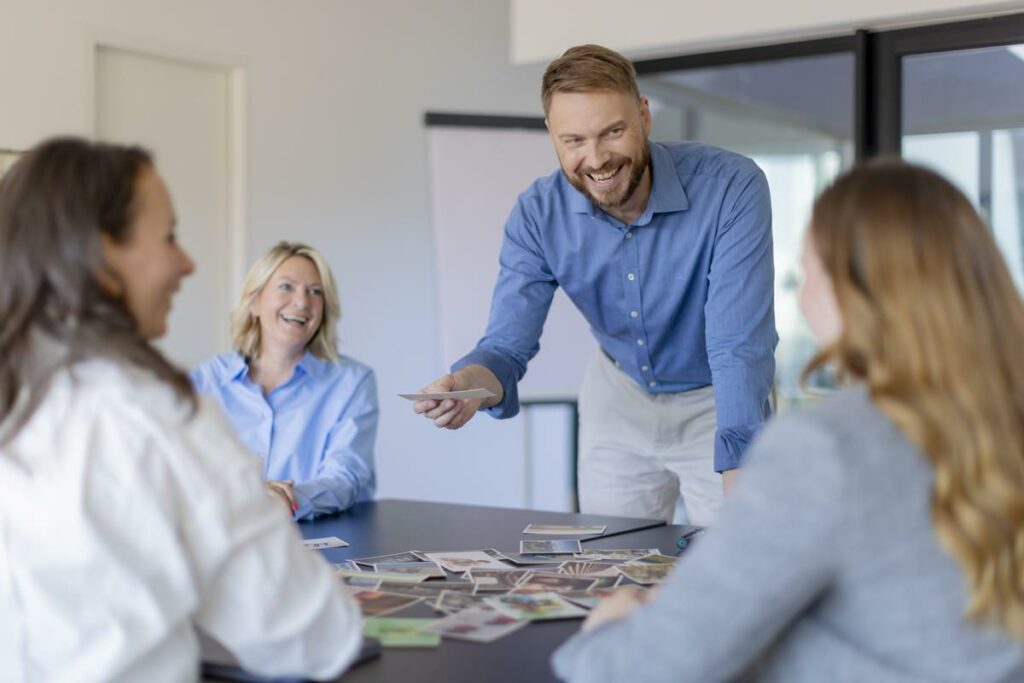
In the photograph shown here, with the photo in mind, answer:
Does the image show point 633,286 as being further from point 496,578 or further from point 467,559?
point 496,578

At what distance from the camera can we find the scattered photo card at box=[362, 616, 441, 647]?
167cm

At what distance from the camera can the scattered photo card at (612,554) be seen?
7.35 feet

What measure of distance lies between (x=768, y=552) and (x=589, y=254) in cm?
196

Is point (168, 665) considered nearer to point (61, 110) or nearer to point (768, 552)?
point (768, 552)

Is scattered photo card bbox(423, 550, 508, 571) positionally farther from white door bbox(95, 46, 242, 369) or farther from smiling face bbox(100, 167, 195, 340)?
white door bbox(95, 46, 242, 369)

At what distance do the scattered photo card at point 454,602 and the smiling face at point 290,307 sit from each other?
1673 millimetres

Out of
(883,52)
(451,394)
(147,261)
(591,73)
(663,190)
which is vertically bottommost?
(451,394)

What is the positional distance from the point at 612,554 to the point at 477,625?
58 cm

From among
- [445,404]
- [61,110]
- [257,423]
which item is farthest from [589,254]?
[61,110]

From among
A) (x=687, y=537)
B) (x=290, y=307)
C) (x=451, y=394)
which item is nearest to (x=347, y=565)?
(x=451, y=394)

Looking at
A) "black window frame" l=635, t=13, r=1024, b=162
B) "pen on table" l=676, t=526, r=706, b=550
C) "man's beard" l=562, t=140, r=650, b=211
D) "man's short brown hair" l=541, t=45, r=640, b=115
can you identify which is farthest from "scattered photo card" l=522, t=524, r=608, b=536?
"black window frame" l=635, t=13, r=1024, b=162

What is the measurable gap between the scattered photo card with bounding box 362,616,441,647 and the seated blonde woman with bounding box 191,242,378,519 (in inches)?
52.7

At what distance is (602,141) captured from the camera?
279cm

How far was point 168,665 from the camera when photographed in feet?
4.19
